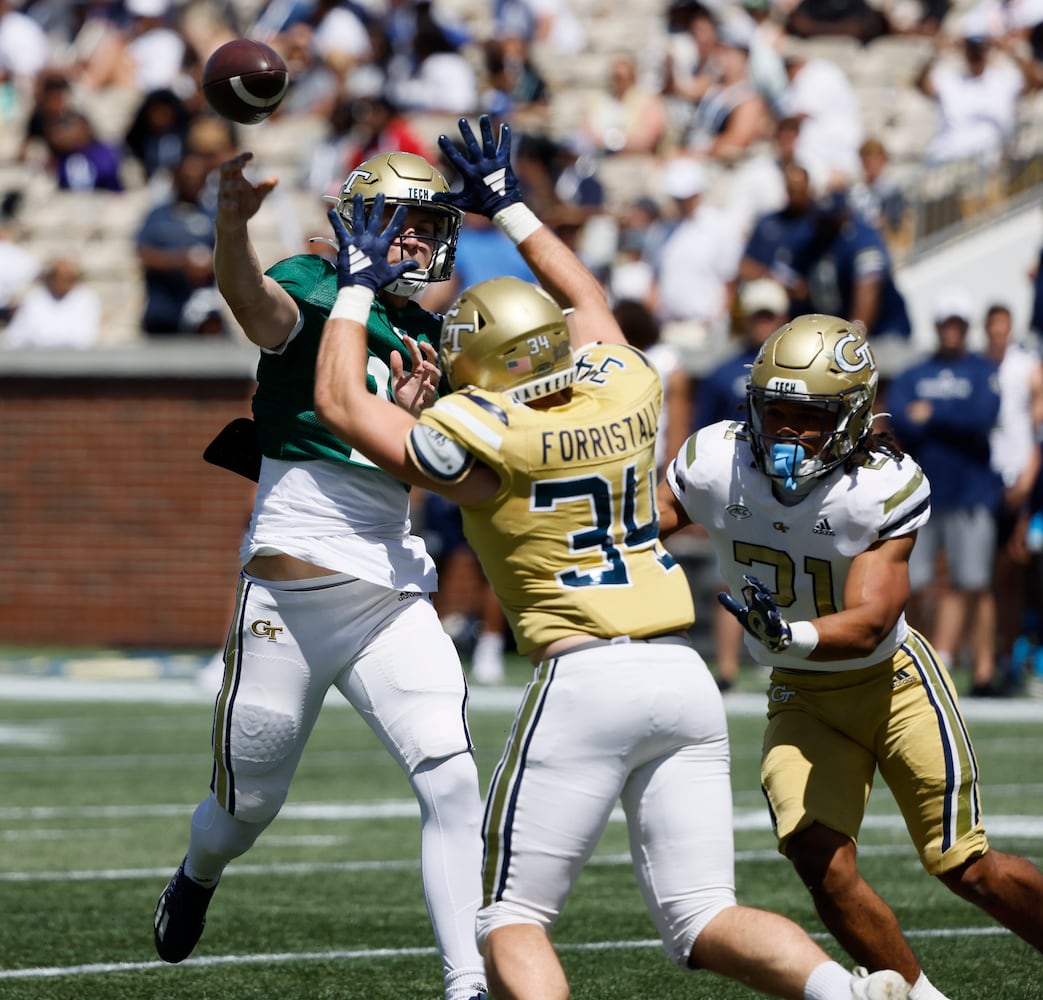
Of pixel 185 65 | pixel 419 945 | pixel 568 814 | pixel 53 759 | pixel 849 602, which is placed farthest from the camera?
pixel 185 65

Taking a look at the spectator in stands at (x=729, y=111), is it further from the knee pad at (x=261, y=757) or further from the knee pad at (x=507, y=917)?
the knee pad at (x=507, y=917)

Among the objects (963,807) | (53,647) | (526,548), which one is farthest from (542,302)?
(53,647)

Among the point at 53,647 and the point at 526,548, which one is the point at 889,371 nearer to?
the point at 53,647

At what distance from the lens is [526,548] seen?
3936 millimetres

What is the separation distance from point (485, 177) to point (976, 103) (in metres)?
10.4

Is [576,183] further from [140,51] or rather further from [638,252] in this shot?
[140,51]

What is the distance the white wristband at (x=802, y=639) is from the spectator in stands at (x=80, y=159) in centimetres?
1320

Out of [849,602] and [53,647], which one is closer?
[849,602]

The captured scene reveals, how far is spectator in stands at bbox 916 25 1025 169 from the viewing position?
14297 millimetres

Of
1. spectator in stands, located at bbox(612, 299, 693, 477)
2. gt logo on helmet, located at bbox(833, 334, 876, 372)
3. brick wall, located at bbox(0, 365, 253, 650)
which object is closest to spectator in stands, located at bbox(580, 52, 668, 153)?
spectator in stands, located at bbox(612, 299, 693, 477)

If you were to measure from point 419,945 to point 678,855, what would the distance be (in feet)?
5.98

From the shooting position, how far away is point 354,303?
4.21m

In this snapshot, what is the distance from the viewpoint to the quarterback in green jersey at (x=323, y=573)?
4.52 metres

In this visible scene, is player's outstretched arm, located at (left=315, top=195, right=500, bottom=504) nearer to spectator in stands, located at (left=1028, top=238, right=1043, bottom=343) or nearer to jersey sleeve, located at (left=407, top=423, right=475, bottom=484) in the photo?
jersey sleeve, located at (left=407, top=423, right=475, bottom=484)
